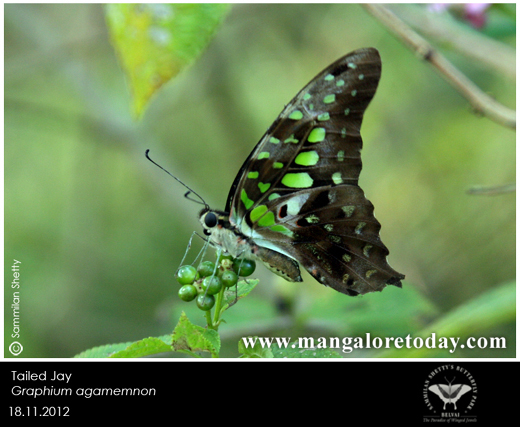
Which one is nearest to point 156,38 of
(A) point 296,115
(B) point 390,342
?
(A) point 296,115

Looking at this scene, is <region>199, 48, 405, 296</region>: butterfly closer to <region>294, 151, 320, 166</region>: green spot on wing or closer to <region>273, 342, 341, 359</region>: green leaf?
<region>294, 151, 320, 166</region>: green spot on wing

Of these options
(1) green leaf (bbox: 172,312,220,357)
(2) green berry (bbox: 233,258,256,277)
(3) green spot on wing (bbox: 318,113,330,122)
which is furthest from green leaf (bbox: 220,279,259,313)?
(3) green spot on wing (bbox: 318,113,330,122)

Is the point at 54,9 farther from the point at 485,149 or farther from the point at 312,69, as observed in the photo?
the point at 485,149

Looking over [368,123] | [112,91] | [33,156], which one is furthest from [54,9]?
[368,123]

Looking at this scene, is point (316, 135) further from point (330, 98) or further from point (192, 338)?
point (192, 338)

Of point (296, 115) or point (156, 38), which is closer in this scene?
point (156, 38)

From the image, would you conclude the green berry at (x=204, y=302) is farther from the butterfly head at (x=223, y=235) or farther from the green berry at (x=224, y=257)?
the butterfly head at (x=223, y=235)

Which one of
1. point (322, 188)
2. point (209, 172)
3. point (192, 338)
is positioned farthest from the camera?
point (209, 172)
